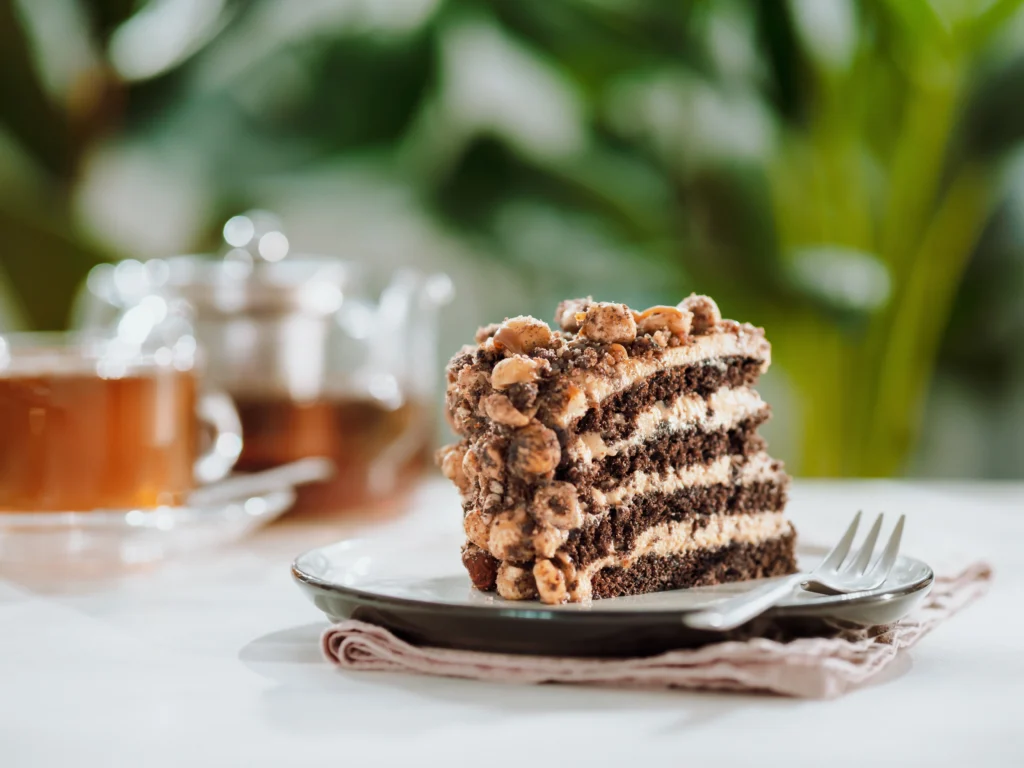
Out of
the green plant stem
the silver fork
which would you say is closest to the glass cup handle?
the silver fork

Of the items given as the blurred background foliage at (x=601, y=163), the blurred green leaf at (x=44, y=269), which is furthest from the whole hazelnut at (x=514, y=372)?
the blurred green leaf at (x=44, y=269)

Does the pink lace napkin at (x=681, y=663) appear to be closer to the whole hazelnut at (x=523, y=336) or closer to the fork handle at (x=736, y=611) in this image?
the fork handle at (x=736, y=611)

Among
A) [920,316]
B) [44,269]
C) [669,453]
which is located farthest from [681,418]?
[44,269]

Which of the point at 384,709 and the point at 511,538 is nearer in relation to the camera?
the point at 384,709

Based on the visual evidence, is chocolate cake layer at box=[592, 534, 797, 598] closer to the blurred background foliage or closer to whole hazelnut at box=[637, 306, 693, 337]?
whole hazelnut at box=[637, 306, 693, 337]

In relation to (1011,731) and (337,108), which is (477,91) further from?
(1011,731)

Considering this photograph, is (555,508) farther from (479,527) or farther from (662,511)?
(662,511)
